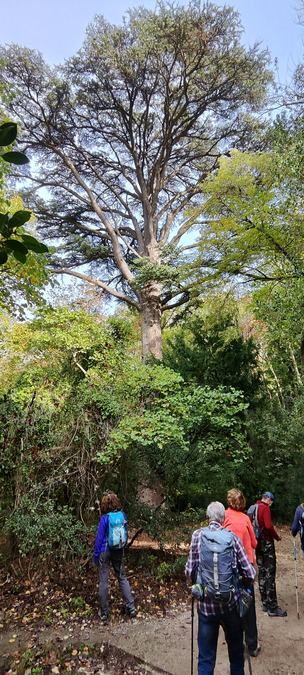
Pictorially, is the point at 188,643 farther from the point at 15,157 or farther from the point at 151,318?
the point at 151,318

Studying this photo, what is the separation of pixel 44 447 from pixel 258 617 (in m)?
3.74

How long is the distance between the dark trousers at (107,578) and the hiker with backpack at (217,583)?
2.18 meters

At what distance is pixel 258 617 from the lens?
505 cm

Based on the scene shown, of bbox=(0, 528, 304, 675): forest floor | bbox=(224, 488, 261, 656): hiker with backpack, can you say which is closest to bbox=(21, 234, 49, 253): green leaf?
bbox=(224, 488, 261, 656): hiker with backpack

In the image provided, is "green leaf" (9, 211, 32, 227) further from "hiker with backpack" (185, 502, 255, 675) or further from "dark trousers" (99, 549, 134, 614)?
"dark trousers" (99, 549, 134, 614)

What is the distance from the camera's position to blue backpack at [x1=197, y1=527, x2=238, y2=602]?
114 inches

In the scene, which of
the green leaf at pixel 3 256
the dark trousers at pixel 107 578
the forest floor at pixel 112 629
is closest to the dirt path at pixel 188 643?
the forest floor at pixel 112 629

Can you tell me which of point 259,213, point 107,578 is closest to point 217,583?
point 107,578

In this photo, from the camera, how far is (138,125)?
13.5 metres

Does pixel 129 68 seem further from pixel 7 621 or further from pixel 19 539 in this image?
pixel 7 621

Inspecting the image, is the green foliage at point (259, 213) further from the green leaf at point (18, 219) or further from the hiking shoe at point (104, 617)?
the green leaf at point (18, 219)

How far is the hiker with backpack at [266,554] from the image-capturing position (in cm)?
498

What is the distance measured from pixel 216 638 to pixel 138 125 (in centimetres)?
1416

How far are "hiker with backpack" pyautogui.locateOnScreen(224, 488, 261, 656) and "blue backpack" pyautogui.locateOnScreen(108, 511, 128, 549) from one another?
163 cm
